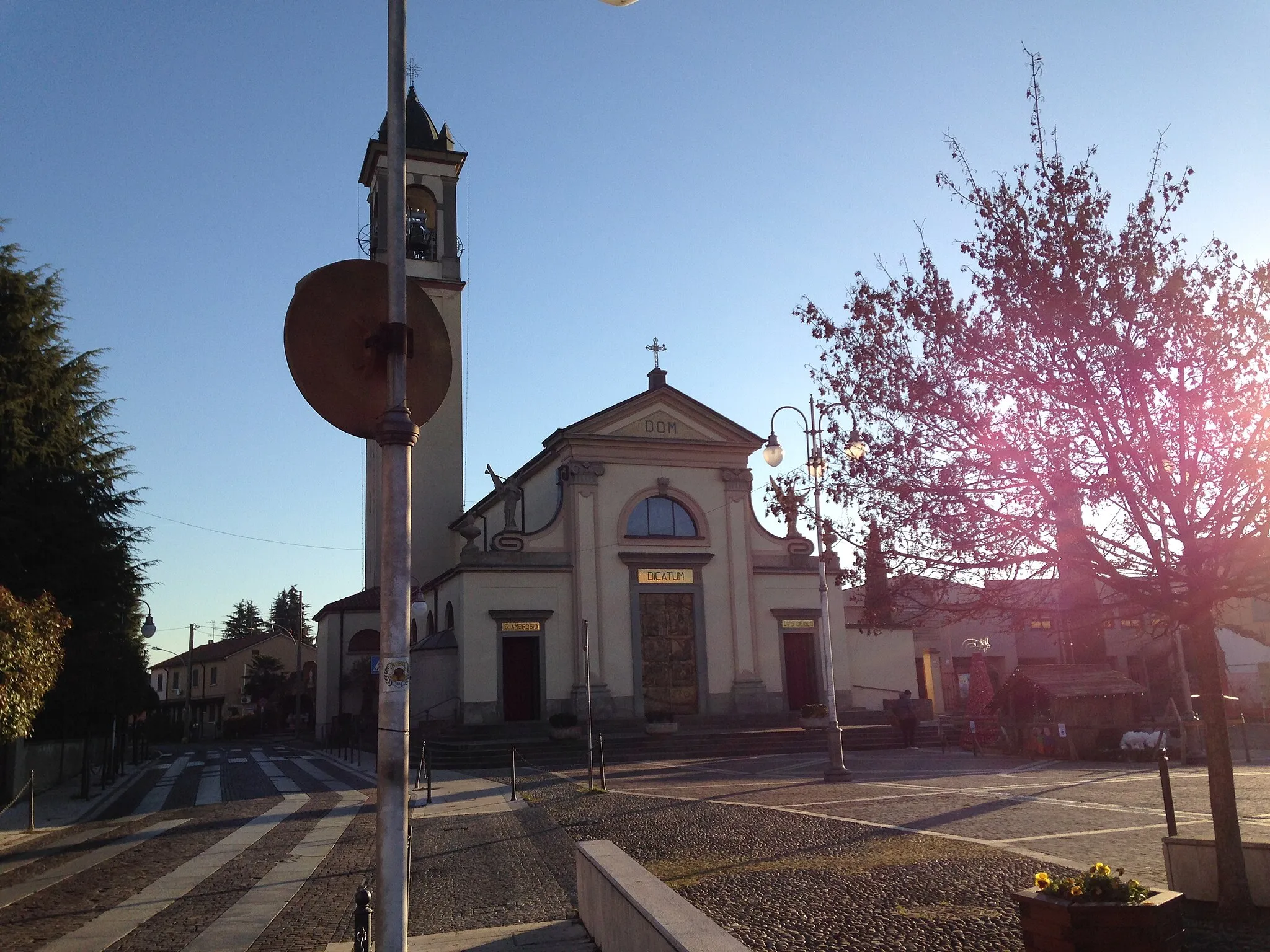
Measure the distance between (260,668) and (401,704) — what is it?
71.1 m

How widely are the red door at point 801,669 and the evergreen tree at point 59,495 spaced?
2213 centimetres

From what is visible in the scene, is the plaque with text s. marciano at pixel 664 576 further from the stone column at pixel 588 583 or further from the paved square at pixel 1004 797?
the paved square at pixel 1004 797

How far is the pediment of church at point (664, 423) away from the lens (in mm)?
35562

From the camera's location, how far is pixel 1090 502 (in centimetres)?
758

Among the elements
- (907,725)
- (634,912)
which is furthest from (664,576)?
(634,912)

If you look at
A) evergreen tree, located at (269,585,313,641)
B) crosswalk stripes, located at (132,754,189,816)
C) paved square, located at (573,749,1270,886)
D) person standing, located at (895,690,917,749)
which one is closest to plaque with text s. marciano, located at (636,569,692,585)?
person standing, located at (895,690,917,749)

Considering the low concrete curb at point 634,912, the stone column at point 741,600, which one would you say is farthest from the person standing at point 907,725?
the low concrete curb at point 634,912

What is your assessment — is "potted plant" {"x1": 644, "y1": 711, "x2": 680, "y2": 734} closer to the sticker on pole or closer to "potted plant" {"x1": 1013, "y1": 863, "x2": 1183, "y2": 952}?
"potted plant" {"x1": 1013, "y1": 863, "x2": 1183, "y2": 952}

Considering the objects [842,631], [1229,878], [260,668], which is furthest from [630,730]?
[260,668]

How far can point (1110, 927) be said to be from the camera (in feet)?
15.8

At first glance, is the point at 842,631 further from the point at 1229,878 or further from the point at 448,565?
A: the point at 1229,878

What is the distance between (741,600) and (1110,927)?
31.0m

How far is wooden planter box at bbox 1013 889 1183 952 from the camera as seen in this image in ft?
15.6

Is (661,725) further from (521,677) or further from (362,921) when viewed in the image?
(362,921)
